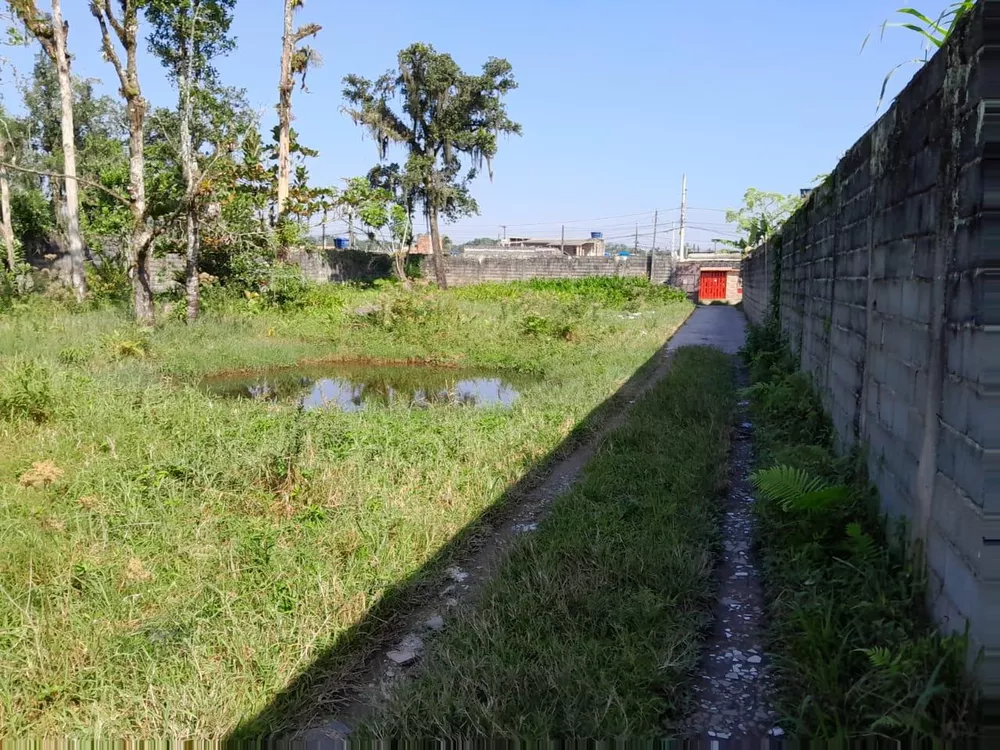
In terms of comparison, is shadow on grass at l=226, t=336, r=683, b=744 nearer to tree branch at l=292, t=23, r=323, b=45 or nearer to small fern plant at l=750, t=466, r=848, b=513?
small fern plant at l=750, t=466, r=848, b=513

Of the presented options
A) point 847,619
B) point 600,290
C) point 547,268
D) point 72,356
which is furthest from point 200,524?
point 547,268

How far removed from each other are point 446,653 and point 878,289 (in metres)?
2.79

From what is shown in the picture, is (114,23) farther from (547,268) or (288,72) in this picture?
(547,268)

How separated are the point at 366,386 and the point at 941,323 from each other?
8.83 metres

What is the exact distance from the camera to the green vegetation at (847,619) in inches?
80.7

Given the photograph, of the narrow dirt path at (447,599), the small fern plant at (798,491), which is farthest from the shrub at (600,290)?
the small fern plant at (798,491)

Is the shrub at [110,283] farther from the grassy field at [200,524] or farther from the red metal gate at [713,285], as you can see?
the red metal gate at [713,285]

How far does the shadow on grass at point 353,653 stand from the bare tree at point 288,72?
1619 cm

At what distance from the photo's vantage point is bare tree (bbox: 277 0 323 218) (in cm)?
1839

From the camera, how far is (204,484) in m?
4.69

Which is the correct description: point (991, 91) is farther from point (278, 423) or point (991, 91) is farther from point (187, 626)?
point (278, 423)

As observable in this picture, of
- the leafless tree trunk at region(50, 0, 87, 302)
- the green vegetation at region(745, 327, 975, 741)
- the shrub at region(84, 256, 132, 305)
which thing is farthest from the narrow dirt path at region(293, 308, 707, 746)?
the leafless tree trunk at region(50, 0, 87, 302)

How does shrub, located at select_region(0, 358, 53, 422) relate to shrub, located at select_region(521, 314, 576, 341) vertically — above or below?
below

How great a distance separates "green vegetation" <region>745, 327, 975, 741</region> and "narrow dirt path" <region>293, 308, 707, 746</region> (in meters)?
1.42
